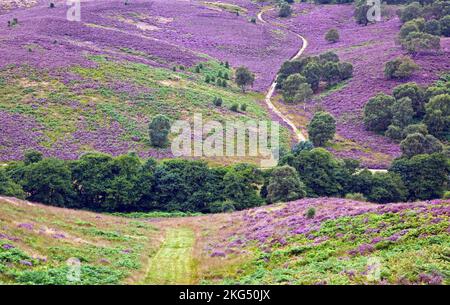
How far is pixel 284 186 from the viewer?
2226 inches

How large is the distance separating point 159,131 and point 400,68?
55.3 metres

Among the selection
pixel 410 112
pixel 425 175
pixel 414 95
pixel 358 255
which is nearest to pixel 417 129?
pixel 410 112

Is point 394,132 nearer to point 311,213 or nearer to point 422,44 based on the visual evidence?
point 422,44

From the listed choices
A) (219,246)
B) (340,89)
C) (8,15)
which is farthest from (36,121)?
(8,15)

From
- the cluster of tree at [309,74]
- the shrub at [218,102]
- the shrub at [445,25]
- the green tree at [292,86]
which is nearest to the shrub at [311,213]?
the shrub at [218,102]

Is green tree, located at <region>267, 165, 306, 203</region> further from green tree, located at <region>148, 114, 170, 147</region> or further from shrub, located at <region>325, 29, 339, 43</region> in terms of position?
shrub, located at <region>325, 29, 339, 43</region>

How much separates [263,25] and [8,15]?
234 ft

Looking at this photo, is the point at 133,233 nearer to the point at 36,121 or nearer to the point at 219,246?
the point at 219,246

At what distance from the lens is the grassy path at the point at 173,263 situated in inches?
992

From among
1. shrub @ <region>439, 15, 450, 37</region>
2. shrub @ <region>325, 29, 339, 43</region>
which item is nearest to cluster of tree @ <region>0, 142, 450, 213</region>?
shrub @ <region>439, 15, 450, 37</region>

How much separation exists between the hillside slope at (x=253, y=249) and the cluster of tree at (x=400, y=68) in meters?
76.0

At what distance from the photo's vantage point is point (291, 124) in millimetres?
93312

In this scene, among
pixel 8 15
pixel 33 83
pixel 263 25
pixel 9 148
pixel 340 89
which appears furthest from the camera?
pixel 263 25

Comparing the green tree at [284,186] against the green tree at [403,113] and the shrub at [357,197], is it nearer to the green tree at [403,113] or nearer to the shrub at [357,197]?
the shrub at [357,197]
